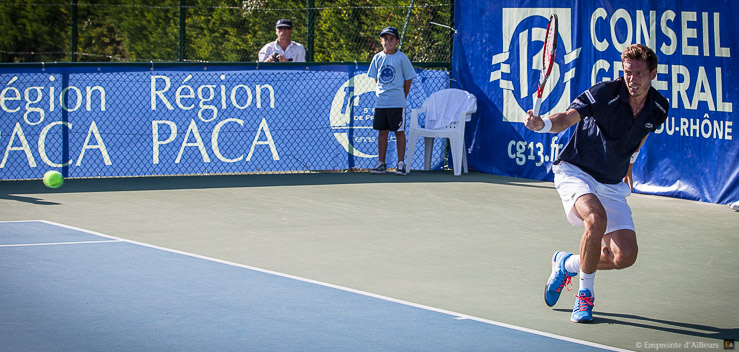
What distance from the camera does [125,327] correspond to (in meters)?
5.41

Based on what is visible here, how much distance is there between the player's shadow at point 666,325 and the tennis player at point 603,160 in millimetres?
206

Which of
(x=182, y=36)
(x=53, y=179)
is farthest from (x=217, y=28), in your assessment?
(x=53, y=179)

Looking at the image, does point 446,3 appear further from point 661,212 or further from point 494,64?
point 661,212

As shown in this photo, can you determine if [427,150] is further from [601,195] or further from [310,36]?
[601,195]

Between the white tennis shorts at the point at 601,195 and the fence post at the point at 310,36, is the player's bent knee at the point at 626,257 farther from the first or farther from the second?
the fence post at the point at 310,36

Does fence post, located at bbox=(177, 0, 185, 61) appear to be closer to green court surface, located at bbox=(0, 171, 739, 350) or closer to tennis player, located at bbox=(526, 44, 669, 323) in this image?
green court surface, located at bbox=(0, 171, 739, 350)

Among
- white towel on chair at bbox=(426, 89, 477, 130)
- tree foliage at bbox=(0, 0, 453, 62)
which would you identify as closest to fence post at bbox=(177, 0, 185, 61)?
tree foliage at bbox=(0, 0, 453, 62)

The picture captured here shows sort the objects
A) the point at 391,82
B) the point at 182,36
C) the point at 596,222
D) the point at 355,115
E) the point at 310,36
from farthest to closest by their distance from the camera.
Answer: 1. the point at 182,36
2. the point at 310,36
3. the point at 355,115
4. the point at 391,82
5. the point at 596,222

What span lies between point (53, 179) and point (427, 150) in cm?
490

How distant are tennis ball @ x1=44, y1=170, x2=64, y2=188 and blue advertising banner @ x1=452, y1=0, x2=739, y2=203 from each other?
5441 millimetres

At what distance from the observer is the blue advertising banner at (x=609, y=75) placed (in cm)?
1063

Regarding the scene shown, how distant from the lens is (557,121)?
5.75m

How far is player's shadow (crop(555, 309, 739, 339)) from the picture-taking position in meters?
5.47

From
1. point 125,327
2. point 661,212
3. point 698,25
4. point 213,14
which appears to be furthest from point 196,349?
point 213,14
